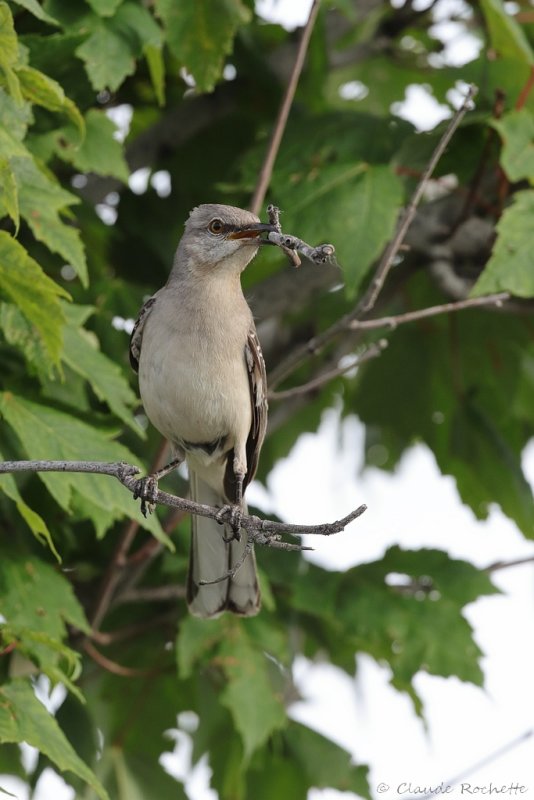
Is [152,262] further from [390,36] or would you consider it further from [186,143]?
[390,36]

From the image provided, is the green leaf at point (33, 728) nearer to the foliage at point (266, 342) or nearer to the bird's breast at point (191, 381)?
the foliage at point (266, 342)

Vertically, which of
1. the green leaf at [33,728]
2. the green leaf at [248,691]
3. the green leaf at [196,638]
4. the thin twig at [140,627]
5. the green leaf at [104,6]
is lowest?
the thin twig at [140,627]

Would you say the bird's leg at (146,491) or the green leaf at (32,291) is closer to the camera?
the green leaf at (32,291)

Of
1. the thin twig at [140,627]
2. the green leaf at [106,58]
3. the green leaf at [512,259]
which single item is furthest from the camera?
the thin twig at [140,627]

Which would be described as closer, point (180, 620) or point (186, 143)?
point (180, 620)

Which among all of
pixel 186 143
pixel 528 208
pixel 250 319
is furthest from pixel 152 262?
pixel 528 208

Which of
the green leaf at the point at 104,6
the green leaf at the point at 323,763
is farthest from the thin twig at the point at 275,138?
the green leaf at the point at 323,763

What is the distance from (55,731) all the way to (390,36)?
483 centimetres

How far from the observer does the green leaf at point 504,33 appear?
229 inches

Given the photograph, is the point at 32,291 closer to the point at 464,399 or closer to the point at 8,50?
the point at 8,50

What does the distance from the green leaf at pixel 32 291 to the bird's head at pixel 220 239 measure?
1.18 m

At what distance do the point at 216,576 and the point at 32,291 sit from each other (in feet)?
6.52

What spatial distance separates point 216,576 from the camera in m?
5.82

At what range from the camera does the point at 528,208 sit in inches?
220
